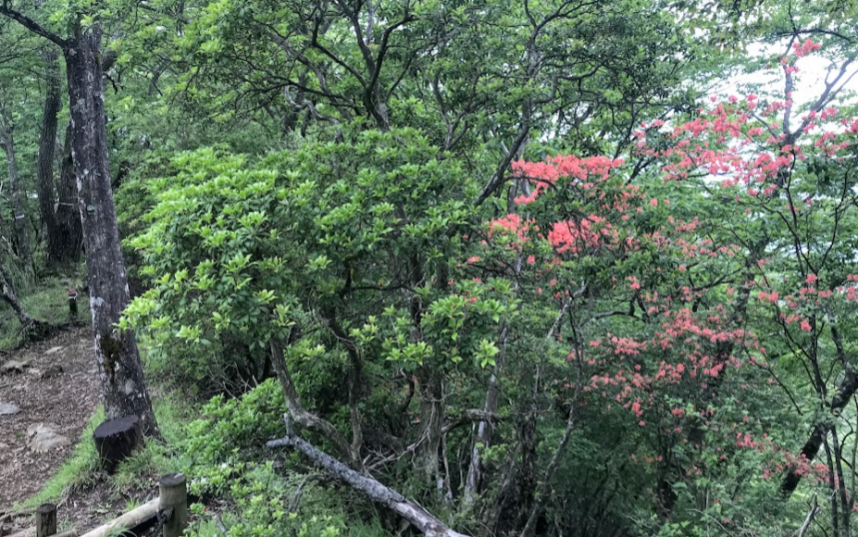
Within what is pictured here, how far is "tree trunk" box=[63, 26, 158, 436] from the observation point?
592 cm

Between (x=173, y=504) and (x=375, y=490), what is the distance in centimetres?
130

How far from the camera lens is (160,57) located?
6105 millimetres

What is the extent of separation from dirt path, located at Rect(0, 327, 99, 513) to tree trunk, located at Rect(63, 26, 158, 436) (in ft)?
4.13

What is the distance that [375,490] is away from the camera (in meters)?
3.74

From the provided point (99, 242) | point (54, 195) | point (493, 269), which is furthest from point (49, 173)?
point (493, 269)

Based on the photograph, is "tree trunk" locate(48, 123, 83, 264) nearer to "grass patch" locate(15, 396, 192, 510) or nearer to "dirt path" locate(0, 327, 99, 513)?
"dirt path" locate(0, 327, 99, 513)

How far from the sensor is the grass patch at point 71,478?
522 centimetres

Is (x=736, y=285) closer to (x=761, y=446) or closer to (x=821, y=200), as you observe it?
(x=821, y=200)

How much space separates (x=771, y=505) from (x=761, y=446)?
2.72 ft

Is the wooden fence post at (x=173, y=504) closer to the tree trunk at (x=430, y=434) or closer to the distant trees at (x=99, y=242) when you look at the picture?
the tree trunk at (x=430, y=434)

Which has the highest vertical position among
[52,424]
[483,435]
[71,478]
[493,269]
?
[493,269]

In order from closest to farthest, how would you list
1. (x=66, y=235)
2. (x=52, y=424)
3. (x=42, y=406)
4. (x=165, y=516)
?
(x=165, y=516) < (x=52, y=424) < (x=42, y=406) < (x=66, y=235)

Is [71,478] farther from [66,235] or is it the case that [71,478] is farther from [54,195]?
[54,195]

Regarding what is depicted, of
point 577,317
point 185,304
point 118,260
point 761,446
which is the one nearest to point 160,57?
point 118,260
